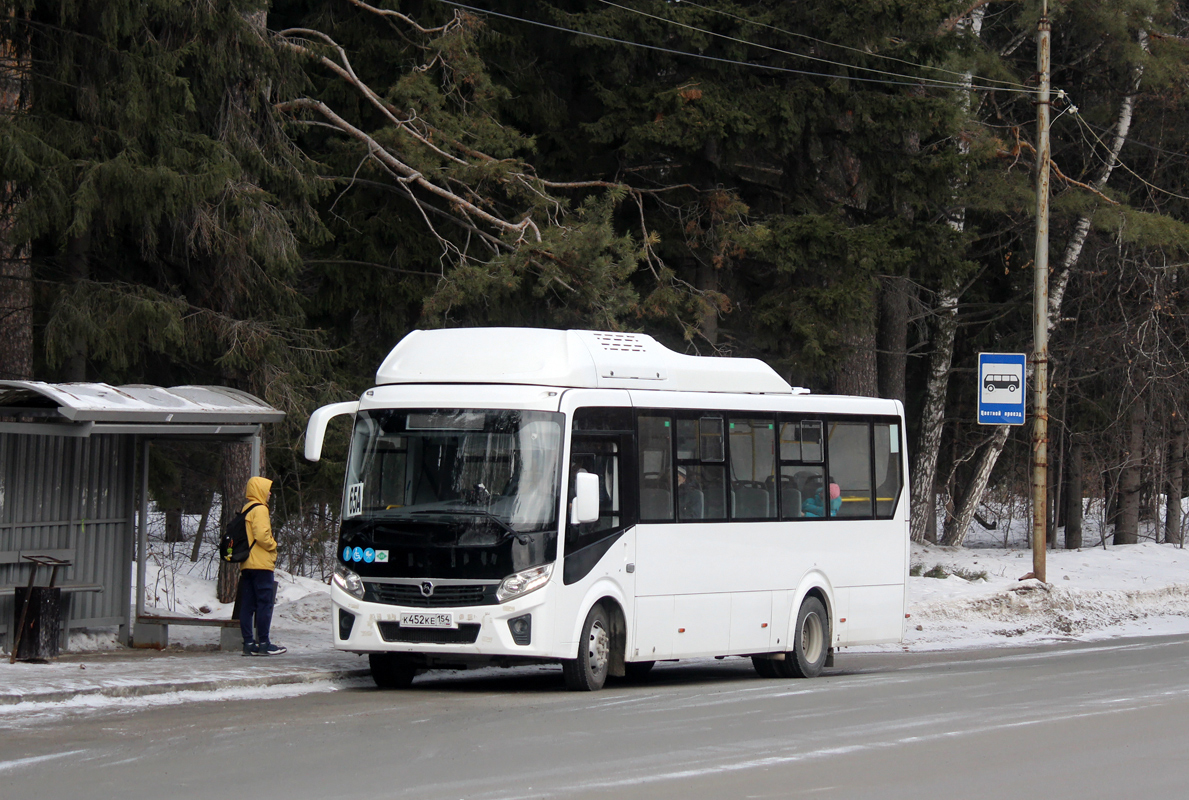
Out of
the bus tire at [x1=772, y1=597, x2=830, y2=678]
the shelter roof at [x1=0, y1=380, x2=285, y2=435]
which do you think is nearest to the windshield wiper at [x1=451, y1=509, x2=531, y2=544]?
the shelter roof at [x1=0, y1=380, x2=285, y2=435]

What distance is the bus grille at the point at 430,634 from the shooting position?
39.5 feet

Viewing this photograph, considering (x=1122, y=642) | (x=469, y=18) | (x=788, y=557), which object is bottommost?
(x=1122, y=642)

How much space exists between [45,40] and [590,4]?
34.6 feet

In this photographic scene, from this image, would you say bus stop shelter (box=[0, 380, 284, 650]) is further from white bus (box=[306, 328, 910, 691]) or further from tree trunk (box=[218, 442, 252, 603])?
tree trunk (box=[218, 442, 252, 603])

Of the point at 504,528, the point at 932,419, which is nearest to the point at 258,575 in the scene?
the point at 504,528

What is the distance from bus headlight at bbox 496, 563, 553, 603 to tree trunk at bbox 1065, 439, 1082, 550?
2556cm

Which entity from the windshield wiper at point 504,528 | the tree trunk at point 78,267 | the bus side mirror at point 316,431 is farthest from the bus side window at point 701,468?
the tree trunk at point 78,267

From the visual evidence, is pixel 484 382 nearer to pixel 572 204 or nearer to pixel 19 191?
pixel 19 191

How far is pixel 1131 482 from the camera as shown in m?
33.8

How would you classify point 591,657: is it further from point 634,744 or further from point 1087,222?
point 1087,222

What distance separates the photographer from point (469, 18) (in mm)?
21406

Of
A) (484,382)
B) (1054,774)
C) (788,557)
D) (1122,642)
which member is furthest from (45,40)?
(1122,642)

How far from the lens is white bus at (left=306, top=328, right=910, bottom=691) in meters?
12.1

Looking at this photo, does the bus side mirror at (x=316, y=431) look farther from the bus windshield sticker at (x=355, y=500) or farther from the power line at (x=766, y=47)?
the power line at (x=766, y=47)
